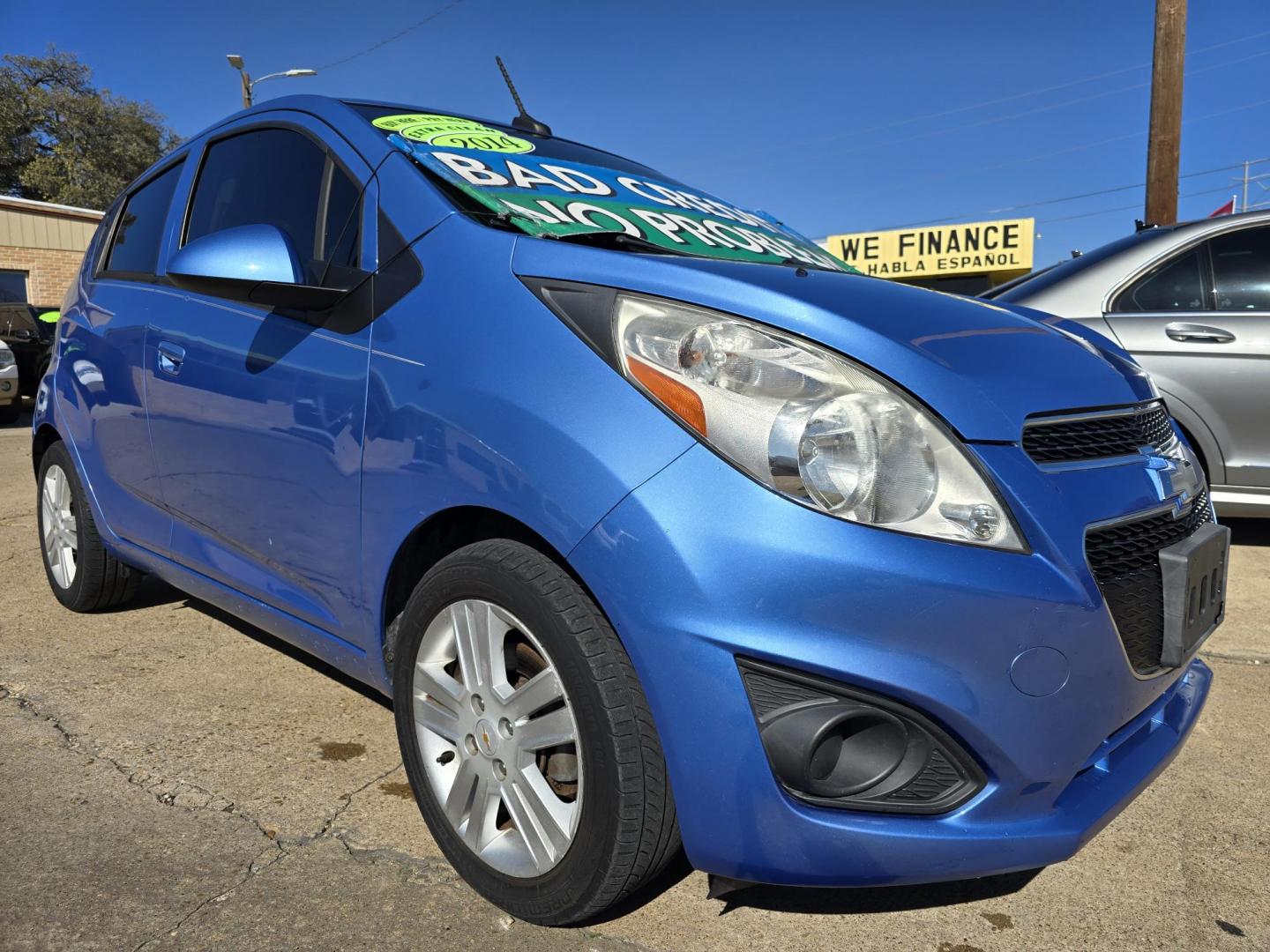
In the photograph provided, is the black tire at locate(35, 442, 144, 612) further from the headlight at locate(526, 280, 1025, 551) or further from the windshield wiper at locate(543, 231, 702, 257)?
the headlight at locate(526, 280, 1025, 551)

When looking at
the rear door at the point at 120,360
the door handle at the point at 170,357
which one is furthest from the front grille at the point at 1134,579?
the rear door at the point at 120,360

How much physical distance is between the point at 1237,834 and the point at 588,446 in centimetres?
176

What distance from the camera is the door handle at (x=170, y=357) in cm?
269

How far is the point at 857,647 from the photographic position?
1.50 metres

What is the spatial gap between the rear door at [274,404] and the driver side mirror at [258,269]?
0.24 feet

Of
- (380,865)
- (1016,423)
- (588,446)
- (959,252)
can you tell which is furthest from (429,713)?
(959,252)

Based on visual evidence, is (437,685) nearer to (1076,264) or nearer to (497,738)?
(497,738)

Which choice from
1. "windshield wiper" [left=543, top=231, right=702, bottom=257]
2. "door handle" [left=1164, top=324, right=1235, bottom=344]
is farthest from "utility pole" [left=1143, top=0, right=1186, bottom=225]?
"windshield wiper" [left=543, top=231, right=702, bottom=257]

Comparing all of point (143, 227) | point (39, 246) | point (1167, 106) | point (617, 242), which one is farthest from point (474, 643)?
point (39, 246)

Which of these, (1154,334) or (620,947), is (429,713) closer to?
(620,947)

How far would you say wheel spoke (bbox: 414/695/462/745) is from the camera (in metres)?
1.96

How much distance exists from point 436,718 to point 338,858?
42cm

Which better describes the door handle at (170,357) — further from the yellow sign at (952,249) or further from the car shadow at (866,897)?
the yellow sign at (952,249)

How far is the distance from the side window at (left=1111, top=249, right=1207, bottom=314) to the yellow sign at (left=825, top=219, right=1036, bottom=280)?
20976mm
